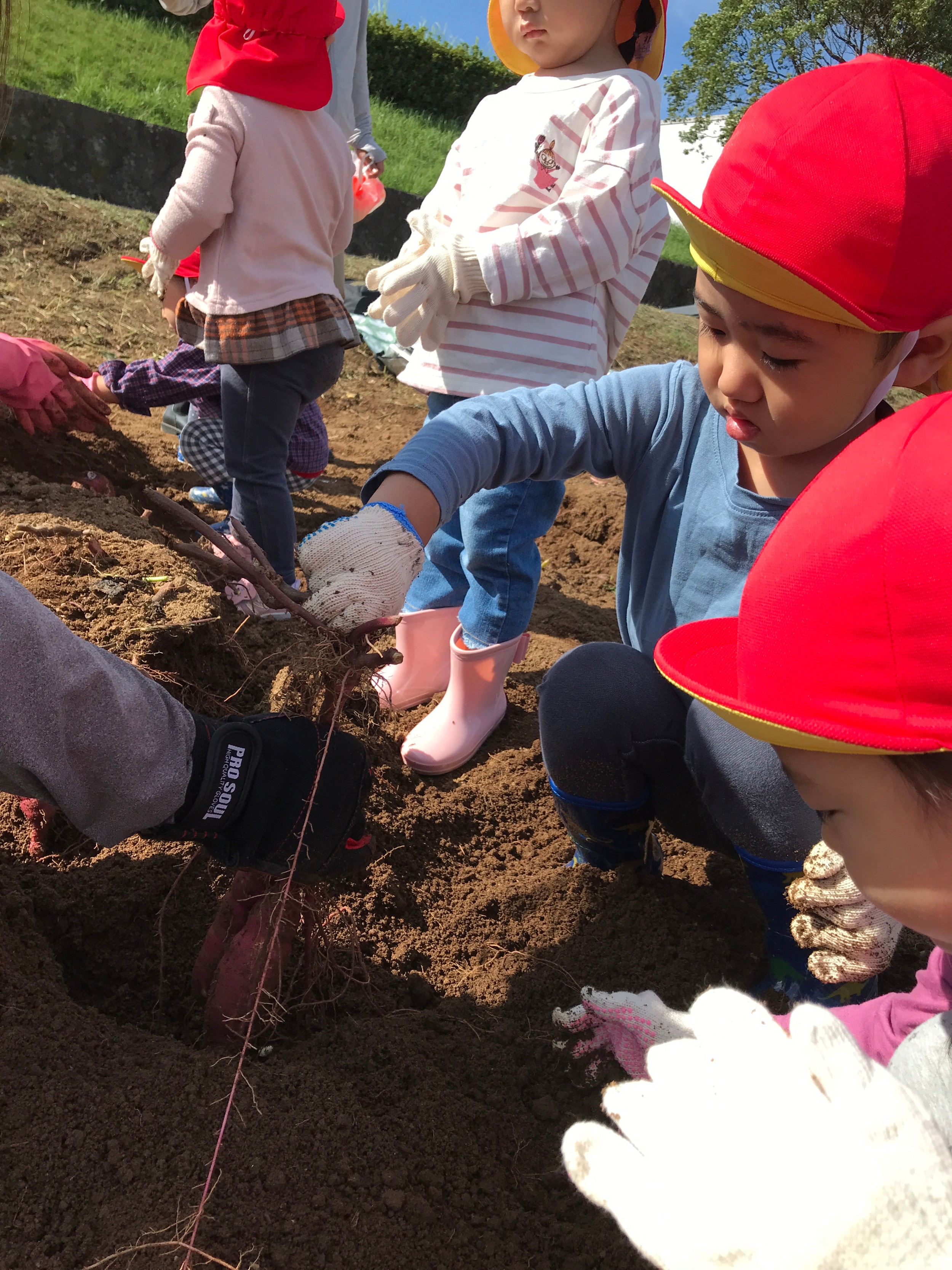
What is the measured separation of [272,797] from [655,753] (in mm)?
690

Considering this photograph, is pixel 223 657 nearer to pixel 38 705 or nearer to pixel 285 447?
pixel 38 705

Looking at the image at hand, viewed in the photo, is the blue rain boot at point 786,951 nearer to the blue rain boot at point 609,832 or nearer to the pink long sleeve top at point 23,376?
the blue rain boot at point 609,832

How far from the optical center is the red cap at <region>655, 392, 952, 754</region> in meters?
0.67

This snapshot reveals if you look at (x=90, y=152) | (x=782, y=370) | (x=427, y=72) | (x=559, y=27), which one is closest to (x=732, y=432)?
(x=782, y=370)

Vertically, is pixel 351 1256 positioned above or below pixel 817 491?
below

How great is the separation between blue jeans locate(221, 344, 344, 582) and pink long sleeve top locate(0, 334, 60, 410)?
508 mm

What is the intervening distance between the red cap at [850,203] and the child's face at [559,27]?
117 cm

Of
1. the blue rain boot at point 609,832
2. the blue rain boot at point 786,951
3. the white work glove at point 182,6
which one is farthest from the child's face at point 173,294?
the blue rain boot at point 786,951

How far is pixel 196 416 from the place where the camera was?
10.4ft

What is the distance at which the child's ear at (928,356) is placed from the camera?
1.16m

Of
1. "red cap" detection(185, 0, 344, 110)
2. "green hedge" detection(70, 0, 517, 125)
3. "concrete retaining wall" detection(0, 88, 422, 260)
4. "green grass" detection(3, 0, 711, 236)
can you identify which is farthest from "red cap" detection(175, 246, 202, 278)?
"green hedge" detection(70, 0, 517, 125)

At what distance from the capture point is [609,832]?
169cm

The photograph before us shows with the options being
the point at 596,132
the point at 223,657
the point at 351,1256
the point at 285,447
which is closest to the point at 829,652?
the point at 351,1256

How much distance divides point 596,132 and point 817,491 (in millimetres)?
1655
